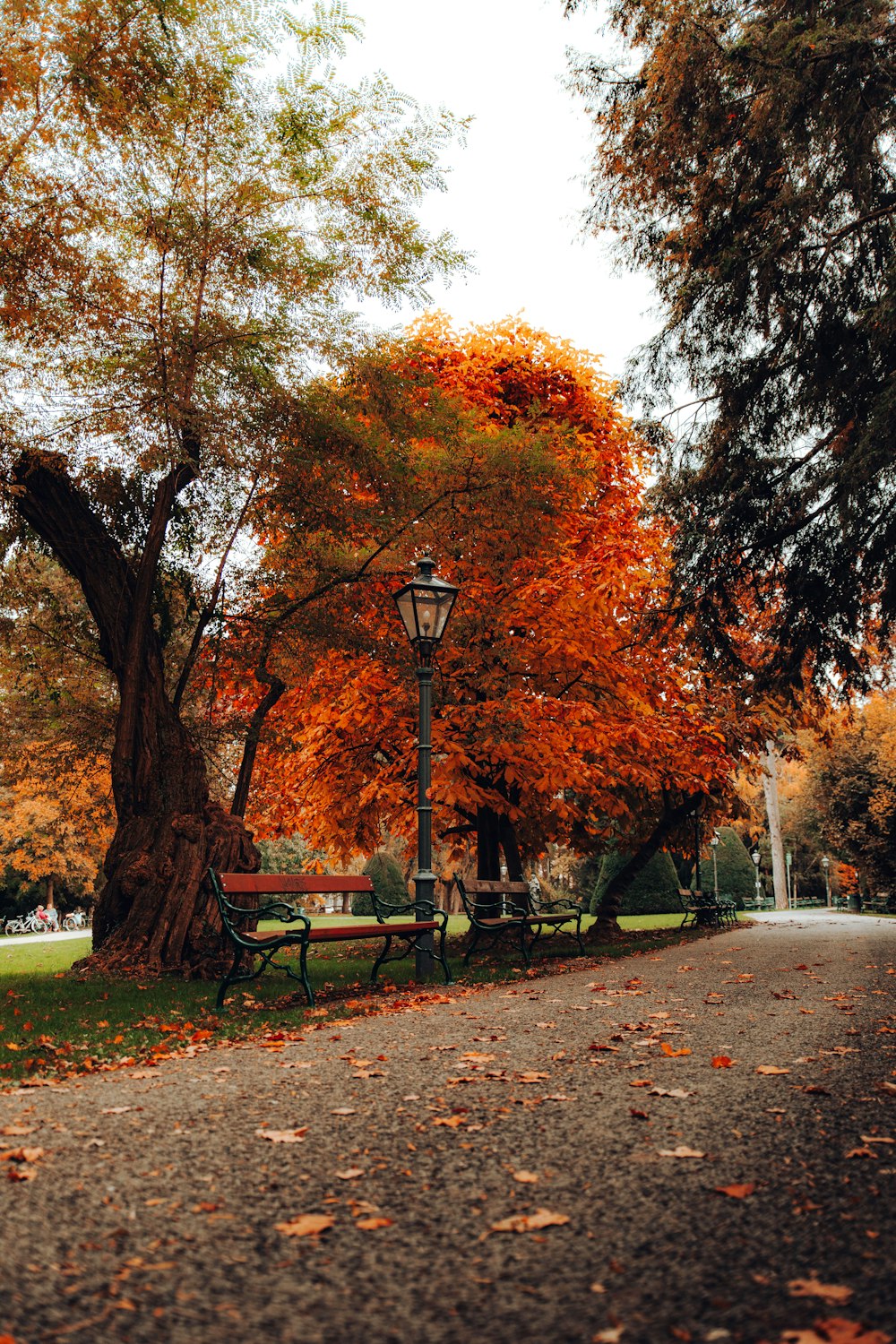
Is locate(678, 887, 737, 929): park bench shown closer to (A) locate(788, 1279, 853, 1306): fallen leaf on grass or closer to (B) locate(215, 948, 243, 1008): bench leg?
(B) locate(215, 948, 243, 1008): bench leg

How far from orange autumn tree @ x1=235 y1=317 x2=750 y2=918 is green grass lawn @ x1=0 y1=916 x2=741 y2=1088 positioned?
2696 millimetres

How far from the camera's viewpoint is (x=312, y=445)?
11.3 metres

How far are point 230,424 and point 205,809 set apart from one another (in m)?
4.25

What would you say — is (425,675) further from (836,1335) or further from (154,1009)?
(836,1335)

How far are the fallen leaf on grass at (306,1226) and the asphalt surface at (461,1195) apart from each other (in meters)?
0.02

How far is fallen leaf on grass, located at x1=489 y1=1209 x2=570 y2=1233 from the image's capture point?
2877 mm

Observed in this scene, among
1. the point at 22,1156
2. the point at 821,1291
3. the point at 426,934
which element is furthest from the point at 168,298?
the point at 821,1291

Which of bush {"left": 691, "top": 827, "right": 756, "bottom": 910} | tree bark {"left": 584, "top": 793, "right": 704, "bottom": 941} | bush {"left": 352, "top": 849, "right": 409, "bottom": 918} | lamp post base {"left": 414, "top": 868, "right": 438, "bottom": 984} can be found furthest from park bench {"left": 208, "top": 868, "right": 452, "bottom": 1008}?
bush {"left": 691, "top": 827, "right": 756, "bottom": 910}

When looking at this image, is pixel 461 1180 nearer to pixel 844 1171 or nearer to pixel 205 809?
pixel 844 1171

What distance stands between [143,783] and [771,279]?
8.18 meters

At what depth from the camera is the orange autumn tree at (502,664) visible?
39.5 feet

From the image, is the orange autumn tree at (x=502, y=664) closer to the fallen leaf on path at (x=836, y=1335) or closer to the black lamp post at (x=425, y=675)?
the black lamp post at (x=425, y=675)

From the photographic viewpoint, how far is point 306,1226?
288cm

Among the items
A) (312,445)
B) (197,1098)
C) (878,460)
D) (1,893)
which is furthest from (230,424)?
(1,893)
